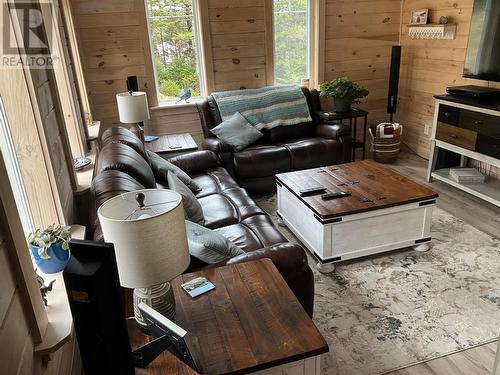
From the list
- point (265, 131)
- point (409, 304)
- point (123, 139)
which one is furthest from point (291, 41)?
point (409, 304)

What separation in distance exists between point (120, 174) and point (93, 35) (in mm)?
2754

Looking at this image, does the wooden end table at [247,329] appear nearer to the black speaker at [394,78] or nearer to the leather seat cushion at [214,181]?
the leather seat cushion at [214,181]

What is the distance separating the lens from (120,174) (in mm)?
2205

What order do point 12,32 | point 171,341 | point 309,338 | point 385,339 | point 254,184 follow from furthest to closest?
point 254,184
point 385,339
point 12,32
point 309,338
point 171,341

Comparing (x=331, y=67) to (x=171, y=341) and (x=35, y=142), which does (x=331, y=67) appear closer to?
(x=35, y=142)

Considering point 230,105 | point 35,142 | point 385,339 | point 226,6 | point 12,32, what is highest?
point 226,6

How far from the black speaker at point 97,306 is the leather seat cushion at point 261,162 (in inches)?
114

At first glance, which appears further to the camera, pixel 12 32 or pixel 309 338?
pixel 12 32

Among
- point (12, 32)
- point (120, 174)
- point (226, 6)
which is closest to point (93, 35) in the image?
point (226, 6)

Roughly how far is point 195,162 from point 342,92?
191cm

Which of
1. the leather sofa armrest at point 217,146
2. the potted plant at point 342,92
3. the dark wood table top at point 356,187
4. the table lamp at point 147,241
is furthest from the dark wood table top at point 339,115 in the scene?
the table lamp at point 147,241

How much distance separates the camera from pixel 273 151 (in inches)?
159

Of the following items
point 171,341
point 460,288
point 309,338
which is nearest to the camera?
point 171,341

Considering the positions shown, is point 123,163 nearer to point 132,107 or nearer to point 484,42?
point 132,107
